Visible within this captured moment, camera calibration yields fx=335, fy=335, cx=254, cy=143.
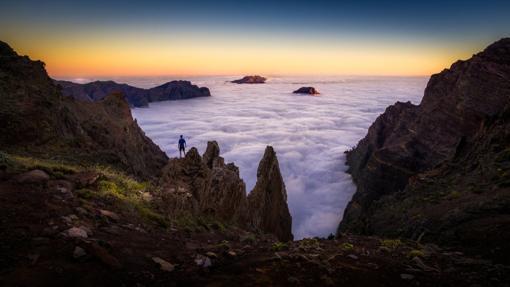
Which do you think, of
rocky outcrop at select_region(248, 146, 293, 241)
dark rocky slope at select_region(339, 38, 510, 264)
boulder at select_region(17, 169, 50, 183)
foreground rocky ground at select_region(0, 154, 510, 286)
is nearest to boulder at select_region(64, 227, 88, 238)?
foreground rocky ground at select_region(0, 154, 510, 286)

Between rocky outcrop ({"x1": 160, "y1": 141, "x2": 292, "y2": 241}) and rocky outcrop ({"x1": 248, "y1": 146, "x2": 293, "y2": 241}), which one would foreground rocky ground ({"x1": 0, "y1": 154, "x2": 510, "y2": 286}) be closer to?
rocky outcrop ({"x1": 160, "y1": 141, "x2": 292, "y2": 241})

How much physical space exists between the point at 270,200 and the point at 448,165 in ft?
60.7

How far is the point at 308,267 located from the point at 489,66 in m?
55.6

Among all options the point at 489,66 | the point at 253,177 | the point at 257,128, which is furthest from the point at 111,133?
the point at 257,128

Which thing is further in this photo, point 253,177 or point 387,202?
point 253,177

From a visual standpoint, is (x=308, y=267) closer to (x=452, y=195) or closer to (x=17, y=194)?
(x=17, y=194)

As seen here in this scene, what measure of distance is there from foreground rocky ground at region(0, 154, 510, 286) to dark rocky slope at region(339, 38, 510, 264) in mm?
3660

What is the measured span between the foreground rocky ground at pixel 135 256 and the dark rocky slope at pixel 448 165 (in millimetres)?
3660

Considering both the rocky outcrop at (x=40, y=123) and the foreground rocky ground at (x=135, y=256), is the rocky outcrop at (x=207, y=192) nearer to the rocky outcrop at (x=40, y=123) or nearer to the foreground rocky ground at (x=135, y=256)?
the foreground rocky ground at (x=135, y=256)

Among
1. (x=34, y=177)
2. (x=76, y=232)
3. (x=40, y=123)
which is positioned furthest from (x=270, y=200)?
(x=76, y=232)

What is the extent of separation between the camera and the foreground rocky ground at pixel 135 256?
559 centimetres

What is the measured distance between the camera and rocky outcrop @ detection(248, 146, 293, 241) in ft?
113

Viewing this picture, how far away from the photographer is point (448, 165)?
27.1m

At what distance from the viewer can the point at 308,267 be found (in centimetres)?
692
